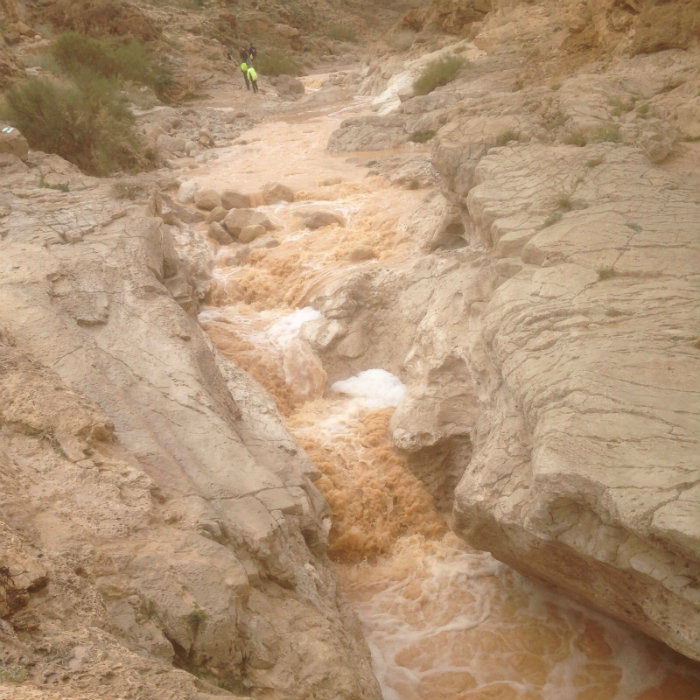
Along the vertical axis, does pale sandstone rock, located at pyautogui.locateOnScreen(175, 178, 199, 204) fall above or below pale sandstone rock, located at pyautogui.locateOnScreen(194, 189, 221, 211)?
above

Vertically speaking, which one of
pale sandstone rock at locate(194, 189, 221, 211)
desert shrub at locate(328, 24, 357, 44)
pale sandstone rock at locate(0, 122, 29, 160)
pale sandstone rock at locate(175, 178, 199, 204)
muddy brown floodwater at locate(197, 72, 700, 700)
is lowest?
muddy brown floodwater at locate(197, 72, 700, 700)

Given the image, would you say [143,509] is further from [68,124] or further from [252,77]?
[252,77]

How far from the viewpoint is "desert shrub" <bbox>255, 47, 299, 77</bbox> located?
2342 centimetres

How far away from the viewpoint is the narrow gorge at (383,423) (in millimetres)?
2887

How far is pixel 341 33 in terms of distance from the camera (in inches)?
1203

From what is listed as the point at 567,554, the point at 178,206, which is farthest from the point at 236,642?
the point at 178,206

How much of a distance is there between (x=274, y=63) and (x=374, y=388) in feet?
68.2

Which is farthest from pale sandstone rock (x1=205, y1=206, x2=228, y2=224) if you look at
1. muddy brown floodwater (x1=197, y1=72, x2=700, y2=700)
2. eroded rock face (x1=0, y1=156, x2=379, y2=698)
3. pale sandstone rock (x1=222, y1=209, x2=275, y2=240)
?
eroded rock face (x1=0, y1=156, x2=379, y2=698)

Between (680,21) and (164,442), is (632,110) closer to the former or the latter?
(680,21)

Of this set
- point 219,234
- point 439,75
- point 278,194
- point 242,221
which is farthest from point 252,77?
point 219,234

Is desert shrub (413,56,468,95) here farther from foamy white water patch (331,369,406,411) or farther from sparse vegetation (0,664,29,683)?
sparse vegetation (0,664,29,683)

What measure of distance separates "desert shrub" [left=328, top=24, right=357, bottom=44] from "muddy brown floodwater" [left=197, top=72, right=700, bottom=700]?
2529cm

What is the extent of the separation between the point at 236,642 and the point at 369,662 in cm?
146

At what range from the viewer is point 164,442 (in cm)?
410
